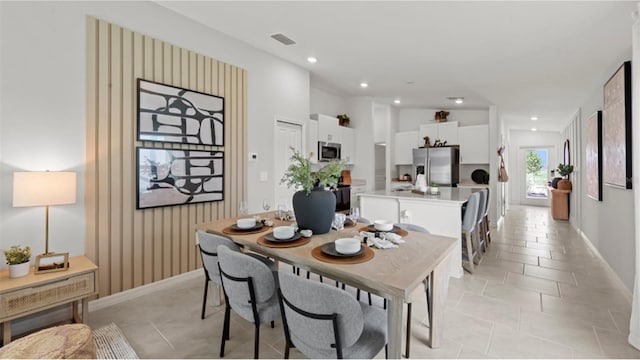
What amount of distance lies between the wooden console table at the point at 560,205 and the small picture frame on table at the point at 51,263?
28.7 ft

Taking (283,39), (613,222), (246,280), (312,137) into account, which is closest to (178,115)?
(283,39)

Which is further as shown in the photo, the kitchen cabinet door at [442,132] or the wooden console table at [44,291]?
the kitchen cabinet door at [442,132]

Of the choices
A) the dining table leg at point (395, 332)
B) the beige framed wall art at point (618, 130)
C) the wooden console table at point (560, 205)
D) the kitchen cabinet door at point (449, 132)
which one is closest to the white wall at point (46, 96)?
the dining table leg at point (395, 332)

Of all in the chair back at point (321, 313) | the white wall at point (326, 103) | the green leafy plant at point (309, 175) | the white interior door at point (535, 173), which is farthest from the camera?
the white interior door at point (535, 173)

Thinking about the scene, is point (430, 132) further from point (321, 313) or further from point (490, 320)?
point (321, 313)

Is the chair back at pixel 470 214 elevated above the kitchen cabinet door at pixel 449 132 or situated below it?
below

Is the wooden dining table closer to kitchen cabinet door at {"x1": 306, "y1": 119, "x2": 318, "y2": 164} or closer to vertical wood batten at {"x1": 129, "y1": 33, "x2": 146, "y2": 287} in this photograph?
vertical wood batten at {"x1": 129, "y1": 33, "x2": 146, "y2": 287}

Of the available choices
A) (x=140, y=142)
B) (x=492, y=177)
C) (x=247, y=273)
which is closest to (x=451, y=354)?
(x=247, y=273)

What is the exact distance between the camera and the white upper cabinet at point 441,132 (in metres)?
6.17

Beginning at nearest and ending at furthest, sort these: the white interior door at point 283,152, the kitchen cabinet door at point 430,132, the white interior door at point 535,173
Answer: the white interior door at point 283,152
the kitchen cabinet door at point 430,132
the white interior door at point 535,173

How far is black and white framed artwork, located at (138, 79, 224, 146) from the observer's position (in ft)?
9.16

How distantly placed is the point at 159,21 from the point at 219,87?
2.79ft

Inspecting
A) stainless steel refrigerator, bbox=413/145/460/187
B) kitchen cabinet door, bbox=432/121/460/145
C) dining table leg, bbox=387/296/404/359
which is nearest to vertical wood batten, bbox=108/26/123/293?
dining table leg, bbox=387/296/404/359

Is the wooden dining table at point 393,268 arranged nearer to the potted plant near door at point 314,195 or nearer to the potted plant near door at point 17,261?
the potted plant near door at point 314,195
